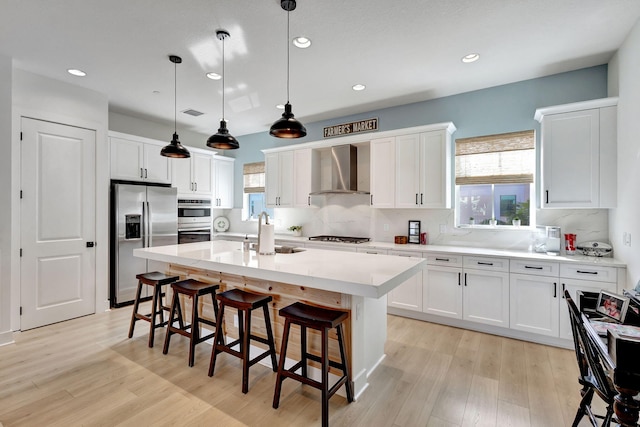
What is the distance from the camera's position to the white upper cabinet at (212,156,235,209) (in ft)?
20.1

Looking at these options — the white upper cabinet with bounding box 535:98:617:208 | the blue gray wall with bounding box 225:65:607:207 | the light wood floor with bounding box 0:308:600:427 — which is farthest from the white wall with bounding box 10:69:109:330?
the white upper cabinet with bounding box 535:98:617:208

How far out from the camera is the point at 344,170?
475cm

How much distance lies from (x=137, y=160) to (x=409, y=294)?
4378mm

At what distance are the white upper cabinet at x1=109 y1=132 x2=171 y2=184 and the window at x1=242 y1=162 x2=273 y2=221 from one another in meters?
1.63

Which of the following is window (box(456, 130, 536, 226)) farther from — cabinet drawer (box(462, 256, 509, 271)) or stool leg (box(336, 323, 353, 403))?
stool leg (box(336, 323, 353, 403))

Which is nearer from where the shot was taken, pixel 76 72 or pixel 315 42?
pixel 315 42

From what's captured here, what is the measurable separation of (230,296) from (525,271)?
2977mm

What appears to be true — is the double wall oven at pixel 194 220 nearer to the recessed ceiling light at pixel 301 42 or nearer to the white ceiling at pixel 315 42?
the white ceiling at pixel 315 42

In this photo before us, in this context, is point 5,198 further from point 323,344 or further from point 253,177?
point 253,177

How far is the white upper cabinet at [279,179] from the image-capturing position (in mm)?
5332

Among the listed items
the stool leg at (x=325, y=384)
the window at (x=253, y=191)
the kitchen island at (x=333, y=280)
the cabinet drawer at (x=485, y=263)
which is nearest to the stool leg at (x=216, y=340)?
the kitchen island at (x=333, y=280)

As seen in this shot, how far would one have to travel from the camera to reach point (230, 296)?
251 cm

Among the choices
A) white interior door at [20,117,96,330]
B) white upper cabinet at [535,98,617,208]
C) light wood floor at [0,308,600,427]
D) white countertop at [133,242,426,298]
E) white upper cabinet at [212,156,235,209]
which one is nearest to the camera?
white countertop at [133,242,426,298]

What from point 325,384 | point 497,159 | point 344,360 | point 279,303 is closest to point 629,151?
point 497,159
